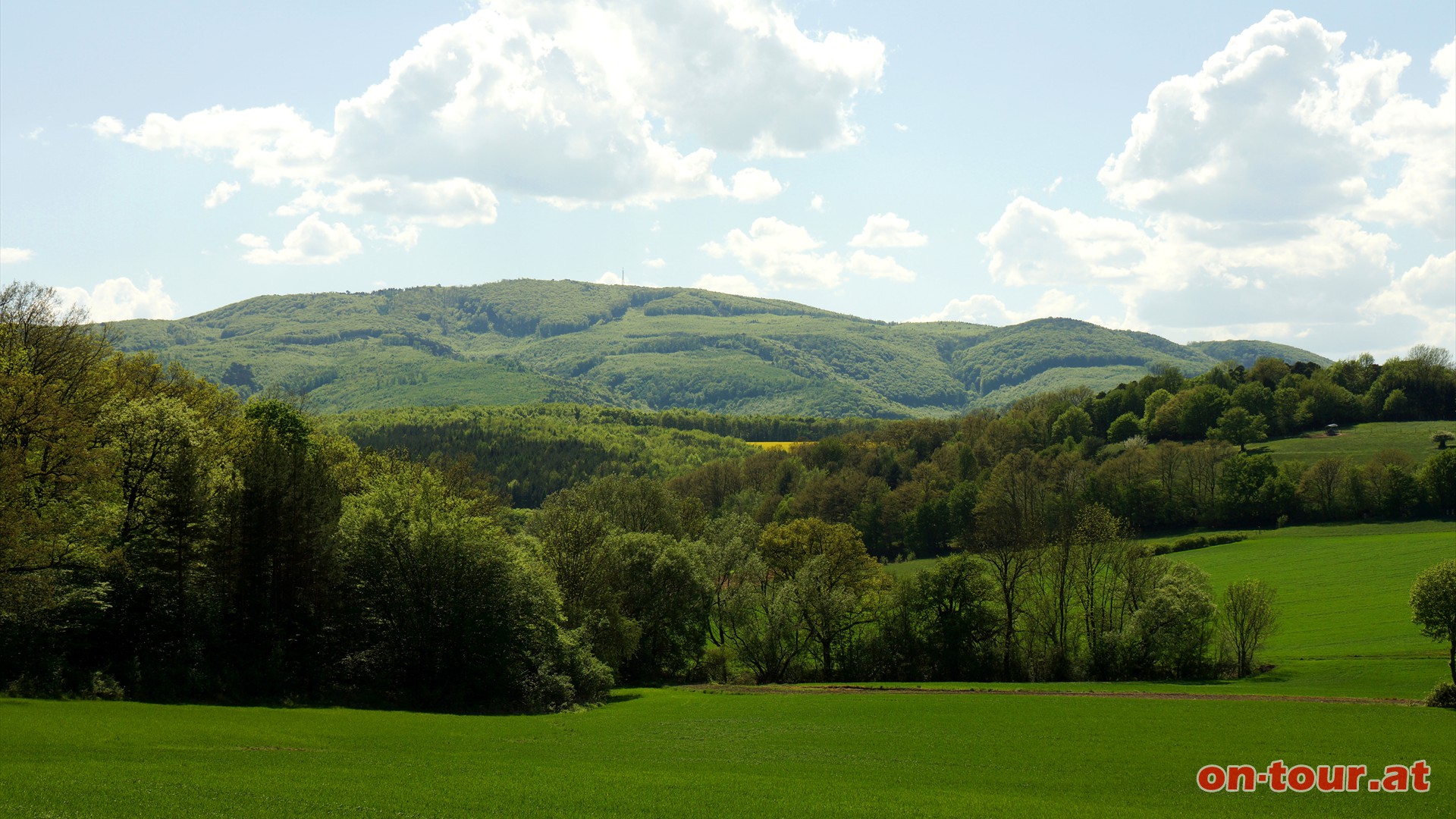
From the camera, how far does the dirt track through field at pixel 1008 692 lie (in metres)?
49.8

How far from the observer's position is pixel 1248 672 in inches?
2494

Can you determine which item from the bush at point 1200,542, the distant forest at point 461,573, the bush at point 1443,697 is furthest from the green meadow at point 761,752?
the bush at point 1200,542

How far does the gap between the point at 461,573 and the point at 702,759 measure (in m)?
23.5

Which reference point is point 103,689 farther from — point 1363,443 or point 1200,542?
point 1363,443

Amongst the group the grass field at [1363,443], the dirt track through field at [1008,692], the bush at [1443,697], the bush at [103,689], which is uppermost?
the grass field at [1363,443]

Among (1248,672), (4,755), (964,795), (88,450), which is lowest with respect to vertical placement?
(1248,672)

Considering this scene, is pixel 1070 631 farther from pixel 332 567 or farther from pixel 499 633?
pixel 332 567

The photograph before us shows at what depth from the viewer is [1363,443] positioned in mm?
134000

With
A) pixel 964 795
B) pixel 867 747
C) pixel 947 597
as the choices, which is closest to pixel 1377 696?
pixel 947 597

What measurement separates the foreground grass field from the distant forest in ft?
19.1

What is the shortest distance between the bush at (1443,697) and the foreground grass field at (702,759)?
6.27ft

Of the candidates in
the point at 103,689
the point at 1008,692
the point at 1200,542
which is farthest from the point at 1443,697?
the point at 1200,542

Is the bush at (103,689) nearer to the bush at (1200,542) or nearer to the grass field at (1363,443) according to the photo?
the bush at (1200,542)

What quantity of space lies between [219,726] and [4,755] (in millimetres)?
8910
